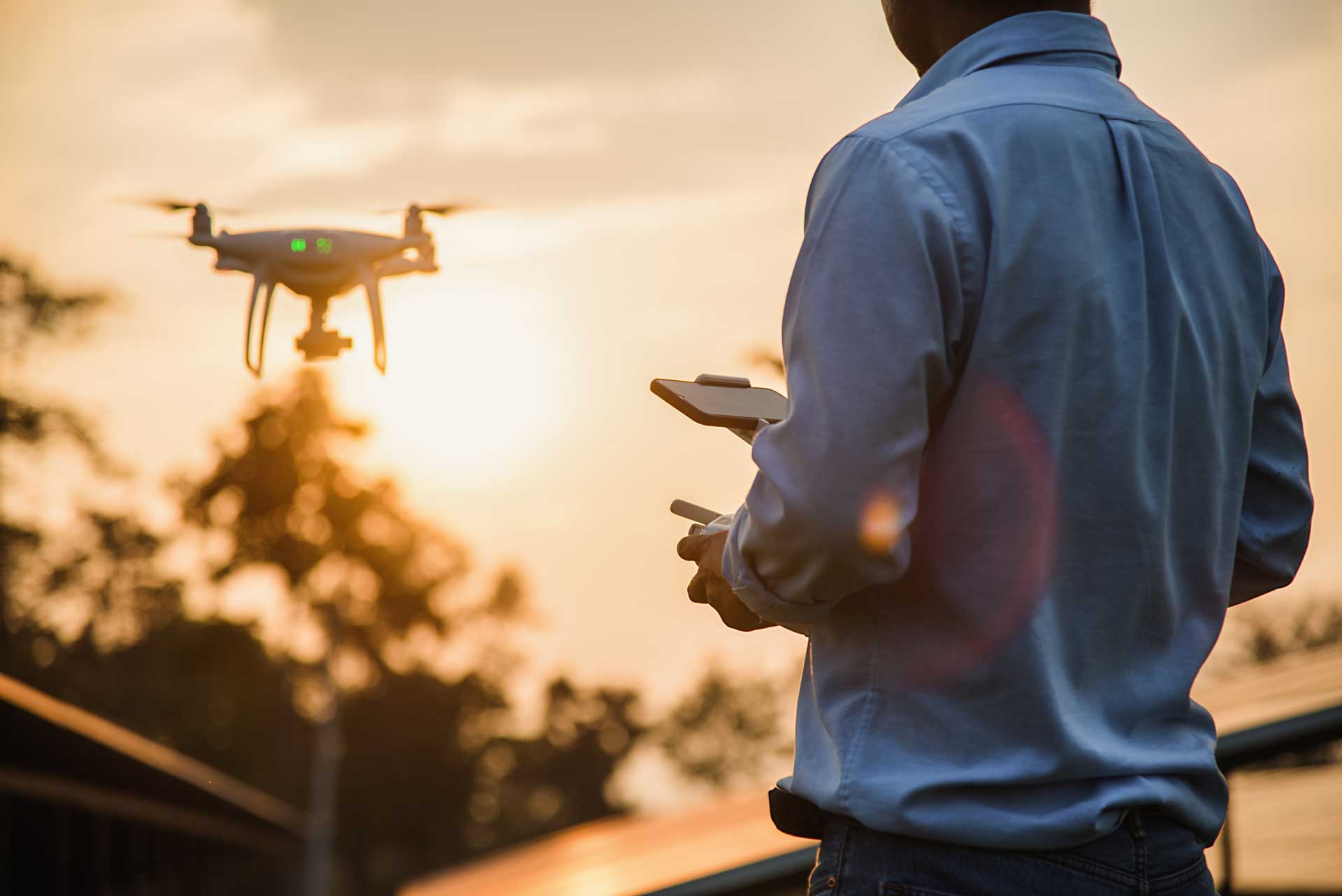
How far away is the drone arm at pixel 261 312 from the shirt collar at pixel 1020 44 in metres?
0.66

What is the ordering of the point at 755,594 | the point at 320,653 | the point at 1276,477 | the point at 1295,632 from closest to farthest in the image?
the point at 755,594 → the point at 1276,477 → the point at 1295,632 → the point at 320,653

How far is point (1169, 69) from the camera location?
123 inches

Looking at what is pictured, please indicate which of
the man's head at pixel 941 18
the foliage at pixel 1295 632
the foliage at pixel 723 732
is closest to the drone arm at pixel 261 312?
the man's head at pixel 941 18

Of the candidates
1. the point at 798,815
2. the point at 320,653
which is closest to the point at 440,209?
the point at 798,815

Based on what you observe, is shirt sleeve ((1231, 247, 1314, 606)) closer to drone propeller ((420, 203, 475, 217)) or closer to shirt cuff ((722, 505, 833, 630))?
shirt cuff ((722, 505, 833, 630))

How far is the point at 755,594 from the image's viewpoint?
1315mm

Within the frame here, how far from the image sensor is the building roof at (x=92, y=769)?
15.0ft

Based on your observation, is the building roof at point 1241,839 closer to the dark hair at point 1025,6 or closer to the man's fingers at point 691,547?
the man's fingers at point 691,547

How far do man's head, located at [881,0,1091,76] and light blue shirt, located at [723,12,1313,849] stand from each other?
0.13 m

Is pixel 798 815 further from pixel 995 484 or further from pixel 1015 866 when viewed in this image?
pixel 995 484

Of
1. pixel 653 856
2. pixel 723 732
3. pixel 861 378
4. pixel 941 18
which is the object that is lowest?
pixel 723 732

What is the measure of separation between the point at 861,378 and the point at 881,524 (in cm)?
12

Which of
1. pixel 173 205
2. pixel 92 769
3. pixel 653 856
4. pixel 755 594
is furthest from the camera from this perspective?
pixel 92 769

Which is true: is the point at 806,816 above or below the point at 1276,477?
below
